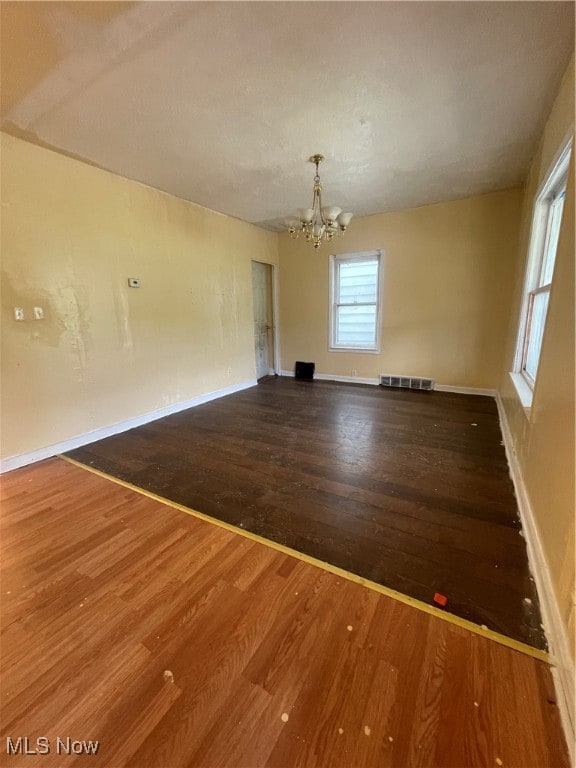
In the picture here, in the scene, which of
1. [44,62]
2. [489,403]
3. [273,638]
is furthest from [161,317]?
[489,403]

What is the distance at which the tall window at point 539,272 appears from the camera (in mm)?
2332

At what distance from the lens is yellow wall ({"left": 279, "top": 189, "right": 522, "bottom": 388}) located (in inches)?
165

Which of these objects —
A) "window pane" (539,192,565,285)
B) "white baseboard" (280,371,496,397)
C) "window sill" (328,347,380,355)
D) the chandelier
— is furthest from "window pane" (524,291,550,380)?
"window sill" (328,347,380,355)

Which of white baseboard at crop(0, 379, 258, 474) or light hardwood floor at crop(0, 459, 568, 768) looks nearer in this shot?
light hardwood floor at crop(0, 459, 568, 768)

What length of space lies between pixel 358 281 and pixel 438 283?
1.27m

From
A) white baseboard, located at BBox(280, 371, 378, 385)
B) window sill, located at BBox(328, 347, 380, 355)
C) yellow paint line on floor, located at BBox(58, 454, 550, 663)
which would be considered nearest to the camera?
yellow paint line on floor, located at BBox(58, 454, 550, 663)

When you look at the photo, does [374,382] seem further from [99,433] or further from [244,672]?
[244,672]

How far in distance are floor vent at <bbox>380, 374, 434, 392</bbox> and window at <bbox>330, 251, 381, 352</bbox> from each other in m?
0.55

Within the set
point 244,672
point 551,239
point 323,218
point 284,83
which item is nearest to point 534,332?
point 551,239

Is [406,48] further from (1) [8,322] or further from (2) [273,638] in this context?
Answer: (1) [8,322]

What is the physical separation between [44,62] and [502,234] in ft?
16.0

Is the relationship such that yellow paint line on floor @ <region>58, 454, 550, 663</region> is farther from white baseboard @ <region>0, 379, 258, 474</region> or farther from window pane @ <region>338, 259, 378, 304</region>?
window pane @ <region>338, 259, 378, 304</region>

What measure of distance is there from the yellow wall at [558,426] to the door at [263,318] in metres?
4.28

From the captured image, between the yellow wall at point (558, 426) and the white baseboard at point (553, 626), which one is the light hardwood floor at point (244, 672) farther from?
the yellow wall at point (558, 426)
